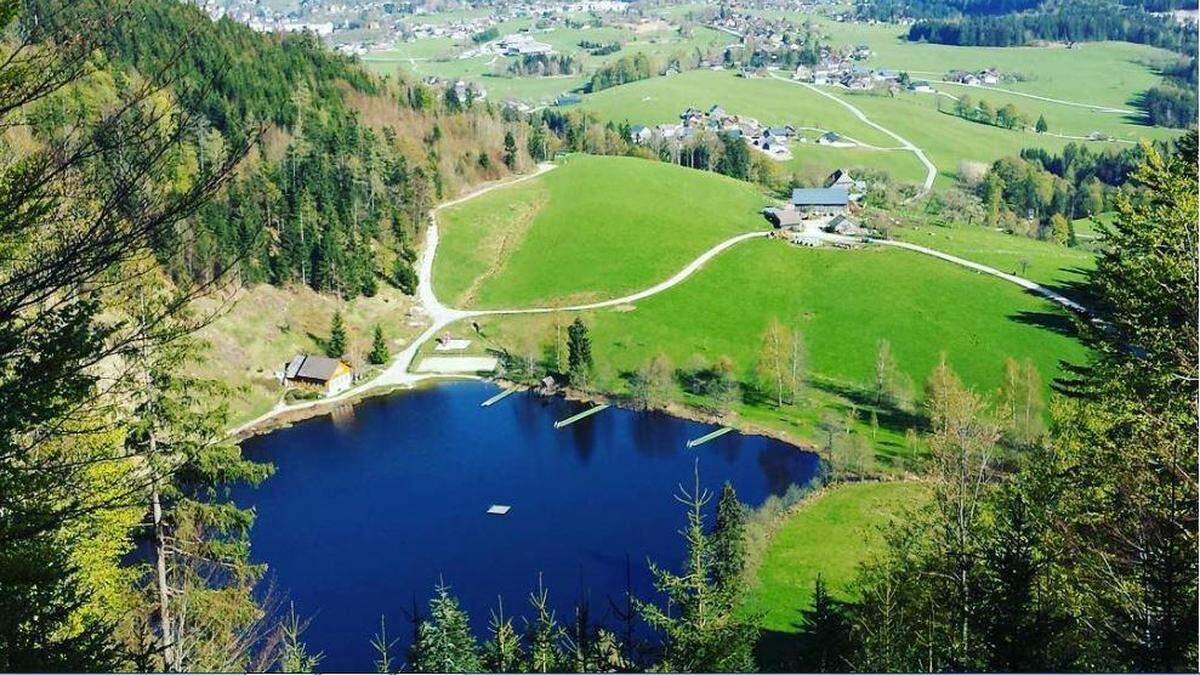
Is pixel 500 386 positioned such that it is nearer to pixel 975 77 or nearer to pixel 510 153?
pixel 510 153

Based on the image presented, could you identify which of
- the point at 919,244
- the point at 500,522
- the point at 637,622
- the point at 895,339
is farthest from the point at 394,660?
the point at 919,244

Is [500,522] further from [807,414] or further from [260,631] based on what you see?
[807,414]

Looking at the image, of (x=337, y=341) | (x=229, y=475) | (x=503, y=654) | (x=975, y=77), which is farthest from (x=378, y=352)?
(x=975, y=77)

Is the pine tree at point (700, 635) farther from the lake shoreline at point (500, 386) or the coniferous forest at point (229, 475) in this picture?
the lake shoreline at point (500, 386)

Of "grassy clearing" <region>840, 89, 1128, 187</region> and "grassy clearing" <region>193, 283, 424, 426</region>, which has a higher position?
"grassy clearing" <region>840, 89, 1128, 187</region>

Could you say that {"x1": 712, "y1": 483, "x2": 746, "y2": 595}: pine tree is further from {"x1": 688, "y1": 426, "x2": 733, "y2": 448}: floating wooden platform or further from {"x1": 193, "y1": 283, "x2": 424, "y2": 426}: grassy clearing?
{"x1": 193, "y1": 283, "x2": 424, "y2": 426}: grassy clearing

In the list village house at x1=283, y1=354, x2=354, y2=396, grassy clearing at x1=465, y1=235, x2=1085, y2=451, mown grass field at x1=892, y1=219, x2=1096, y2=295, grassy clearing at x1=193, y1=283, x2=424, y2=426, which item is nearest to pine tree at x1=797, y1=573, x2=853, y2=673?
grassy clearing at x1=465, y1=235, x2=1085, y2=451
